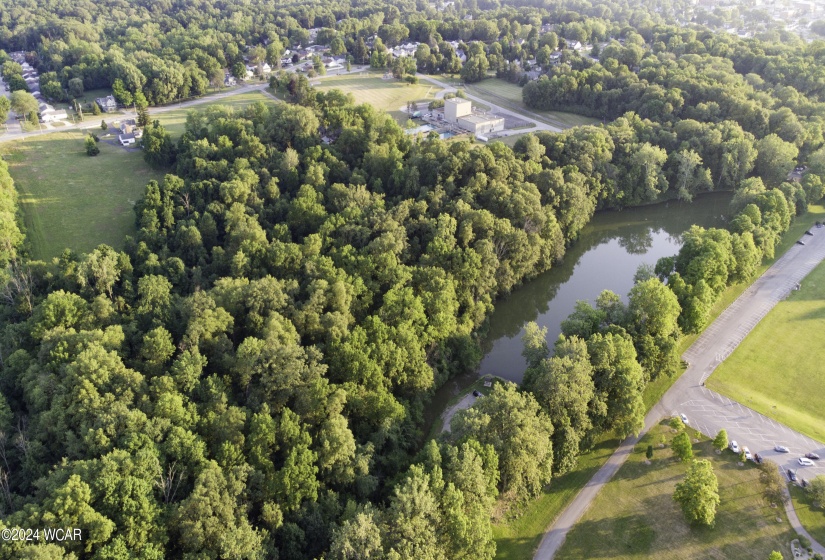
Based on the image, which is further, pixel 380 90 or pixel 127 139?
pixel 380 90

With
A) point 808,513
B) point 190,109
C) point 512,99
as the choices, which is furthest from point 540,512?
point 190,109

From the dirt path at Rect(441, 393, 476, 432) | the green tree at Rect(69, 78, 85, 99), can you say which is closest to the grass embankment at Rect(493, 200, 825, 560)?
the dirt path at Rect(441, 393, 476, 432)

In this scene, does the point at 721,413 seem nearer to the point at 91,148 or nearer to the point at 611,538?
the point at 611,538

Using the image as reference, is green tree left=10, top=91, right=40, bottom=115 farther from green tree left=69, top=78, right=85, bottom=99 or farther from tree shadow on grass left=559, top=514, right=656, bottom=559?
tree shadow on grass left=559, top=514, right=656, bottom=559

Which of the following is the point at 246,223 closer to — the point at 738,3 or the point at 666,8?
the point at 666,8

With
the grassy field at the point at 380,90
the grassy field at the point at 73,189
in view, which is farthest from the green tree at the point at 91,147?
the grassy field at the point at 380,90

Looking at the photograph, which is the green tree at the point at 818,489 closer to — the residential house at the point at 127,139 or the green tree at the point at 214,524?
the green tree at the point at 214,524
